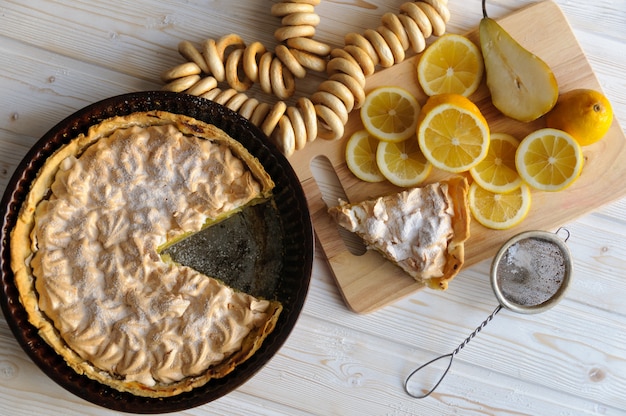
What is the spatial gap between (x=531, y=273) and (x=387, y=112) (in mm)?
933

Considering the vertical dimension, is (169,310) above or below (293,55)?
below

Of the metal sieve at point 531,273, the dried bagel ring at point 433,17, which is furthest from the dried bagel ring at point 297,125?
the metal sieve at point 531,273

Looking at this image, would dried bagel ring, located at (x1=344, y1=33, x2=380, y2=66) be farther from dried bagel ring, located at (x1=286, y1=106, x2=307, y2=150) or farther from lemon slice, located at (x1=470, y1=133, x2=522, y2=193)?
lemon slice, located at (x1=470, y1=133, x2=522, y2=193)

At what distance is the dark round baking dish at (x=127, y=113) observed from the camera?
2.46 metres

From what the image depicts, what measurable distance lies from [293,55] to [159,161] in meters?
0.75

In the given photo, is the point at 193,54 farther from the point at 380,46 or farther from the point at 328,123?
the point at 380,46

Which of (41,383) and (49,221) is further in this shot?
(41,383)

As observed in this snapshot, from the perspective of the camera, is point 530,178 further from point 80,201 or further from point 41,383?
point 41,383

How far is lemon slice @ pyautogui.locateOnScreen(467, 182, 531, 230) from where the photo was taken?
274 cm

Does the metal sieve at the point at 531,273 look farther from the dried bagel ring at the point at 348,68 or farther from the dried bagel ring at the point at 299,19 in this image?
the dried bagel ring at the point at 299,19

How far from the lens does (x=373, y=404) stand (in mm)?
2902

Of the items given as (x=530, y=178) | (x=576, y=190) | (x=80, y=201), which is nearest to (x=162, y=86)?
(x=80, y=201)

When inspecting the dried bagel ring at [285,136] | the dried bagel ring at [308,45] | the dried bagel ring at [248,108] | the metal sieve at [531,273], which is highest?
the dried bagel ring at [308,45]

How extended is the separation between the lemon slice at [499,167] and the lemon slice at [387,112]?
0.36m
